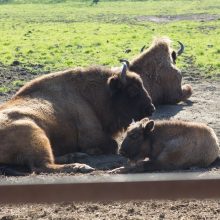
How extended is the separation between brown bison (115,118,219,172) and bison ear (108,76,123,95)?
1.29 meters

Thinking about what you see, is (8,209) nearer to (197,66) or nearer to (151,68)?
(151,68)

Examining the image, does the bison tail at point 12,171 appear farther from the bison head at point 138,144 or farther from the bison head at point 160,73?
the bison head at point 160,73

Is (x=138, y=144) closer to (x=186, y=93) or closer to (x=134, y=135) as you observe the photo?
(x=134, y=135)

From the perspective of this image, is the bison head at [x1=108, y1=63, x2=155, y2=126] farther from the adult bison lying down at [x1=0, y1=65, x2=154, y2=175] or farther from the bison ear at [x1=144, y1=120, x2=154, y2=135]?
the bison ear at [x1=144, y1=120, x2=154, y2=135]

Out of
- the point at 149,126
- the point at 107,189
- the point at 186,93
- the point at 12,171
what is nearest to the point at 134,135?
the point at 149,126

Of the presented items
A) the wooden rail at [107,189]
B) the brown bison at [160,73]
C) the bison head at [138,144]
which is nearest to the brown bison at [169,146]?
the bison head at [138,144]

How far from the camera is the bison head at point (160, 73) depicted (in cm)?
1145

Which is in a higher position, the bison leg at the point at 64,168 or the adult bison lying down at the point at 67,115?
the adult bison lying down at the point at 67,115

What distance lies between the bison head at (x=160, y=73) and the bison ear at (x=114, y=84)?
6.54 feet

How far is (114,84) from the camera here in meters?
9.14

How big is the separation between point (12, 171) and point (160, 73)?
5.17 metres

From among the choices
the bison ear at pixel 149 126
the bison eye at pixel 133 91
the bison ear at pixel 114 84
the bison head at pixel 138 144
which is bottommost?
the bison head at pixel 138 144

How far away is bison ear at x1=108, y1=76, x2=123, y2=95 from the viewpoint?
29.9 feet

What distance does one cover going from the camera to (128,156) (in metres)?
8.02
